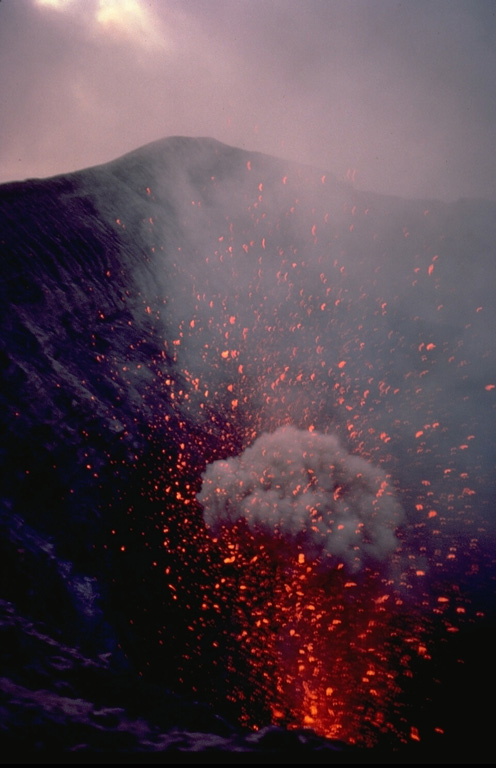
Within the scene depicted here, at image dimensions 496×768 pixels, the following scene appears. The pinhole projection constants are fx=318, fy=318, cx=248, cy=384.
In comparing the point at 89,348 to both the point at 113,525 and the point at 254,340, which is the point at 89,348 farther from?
the point at 254,340

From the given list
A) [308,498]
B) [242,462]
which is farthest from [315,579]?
[242,462]

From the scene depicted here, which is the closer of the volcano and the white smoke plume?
the volcano

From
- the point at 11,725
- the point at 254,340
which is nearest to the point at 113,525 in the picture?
the point at 11,725

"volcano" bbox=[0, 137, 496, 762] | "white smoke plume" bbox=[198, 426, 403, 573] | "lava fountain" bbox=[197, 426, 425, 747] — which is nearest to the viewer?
"volcano" bbox=[0, 137, 496, 762]

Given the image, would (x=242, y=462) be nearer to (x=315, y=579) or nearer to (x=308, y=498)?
(x=308, y=498)

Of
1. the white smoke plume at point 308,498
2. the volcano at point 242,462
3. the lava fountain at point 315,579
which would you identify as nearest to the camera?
the volcano at point 242,462
